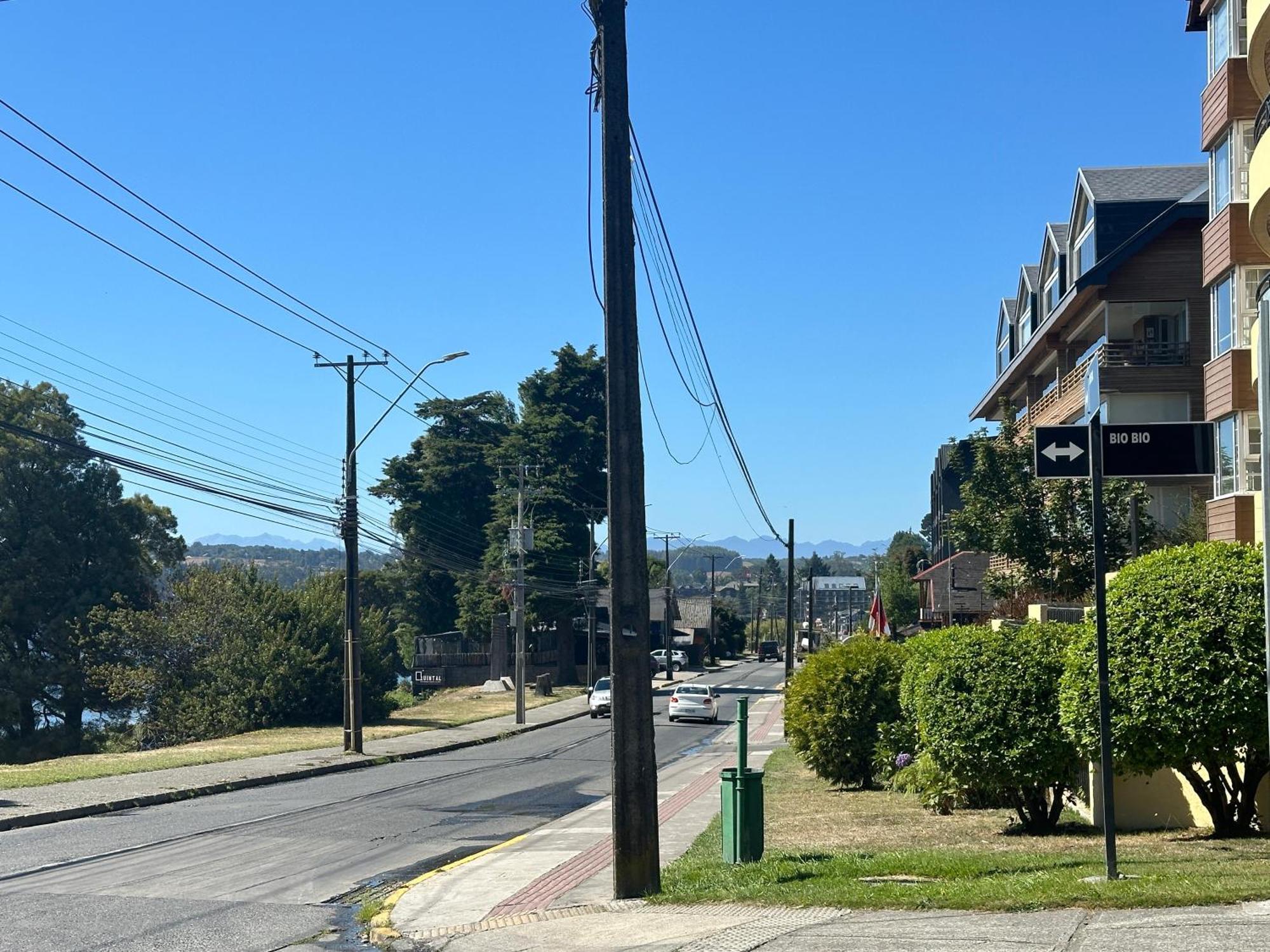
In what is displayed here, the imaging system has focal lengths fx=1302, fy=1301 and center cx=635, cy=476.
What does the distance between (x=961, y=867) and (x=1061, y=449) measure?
12.1 feet

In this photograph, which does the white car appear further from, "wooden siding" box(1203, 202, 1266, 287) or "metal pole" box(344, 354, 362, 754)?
"wooden siding" box(1203, 202, 1266, 287)

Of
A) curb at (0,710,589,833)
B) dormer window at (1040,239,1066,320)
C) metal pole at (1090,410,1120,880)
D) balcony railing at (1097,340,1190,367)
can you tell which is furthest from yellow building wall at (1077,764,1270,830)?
dormer window at (1040,239,1066,320)

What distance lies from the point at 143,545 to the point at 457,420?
27704 mm

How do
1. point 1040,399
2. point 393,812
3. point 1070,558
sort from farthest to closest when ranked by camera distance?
point 1040,399, point 1070,558, point 393,812

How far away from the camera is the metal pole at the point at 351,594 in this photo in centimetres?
3250

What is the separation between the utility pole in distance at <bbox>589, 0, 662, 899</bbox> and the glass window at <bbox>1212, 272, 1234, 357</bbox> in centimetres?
1593

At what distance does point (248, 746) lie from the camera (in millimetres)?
34938

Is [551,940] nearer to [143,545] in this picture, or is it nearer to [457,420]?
[143,545]

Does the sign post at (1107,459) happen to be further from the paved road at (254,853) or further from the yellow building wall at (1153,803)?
the paved road at (254,853)

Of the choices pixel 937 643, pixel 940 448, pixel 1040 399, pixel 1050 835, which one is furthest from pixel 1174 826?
pixel 940 448

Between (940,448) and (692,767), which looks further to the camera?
(940,448)

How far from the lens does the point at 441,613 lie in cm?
8400

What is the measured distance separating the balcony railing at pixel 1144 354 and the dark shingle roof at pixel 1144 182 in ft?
13.2

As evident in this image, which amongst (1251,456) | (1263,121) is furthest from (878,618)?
(1263,121)
